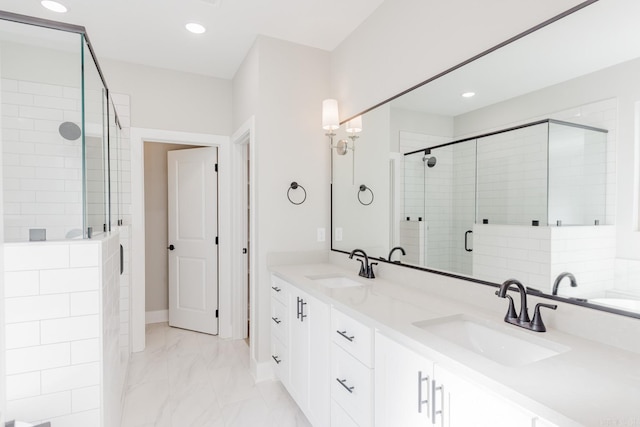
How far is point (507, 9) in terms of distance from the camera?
1.44 m

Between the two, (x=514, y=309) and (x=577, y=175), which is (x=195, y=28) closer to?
(x=577, y=175)

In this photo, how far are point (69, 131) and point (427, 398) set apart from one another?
201 cm

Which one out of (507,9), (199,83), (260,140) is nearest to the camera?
(507,9)

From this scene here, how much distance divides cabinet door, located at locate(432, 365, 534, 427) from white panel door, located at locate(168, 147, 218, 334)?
295 cm

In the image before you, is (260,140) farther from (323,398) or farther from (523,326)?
(523,326)

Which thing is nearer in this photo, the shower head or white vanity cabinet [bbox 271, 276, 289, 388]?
the shower head

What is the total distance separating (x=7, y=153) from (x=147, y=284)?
8.84 feet

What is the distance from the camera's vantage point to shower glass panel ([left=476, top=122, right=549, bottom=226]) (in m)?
1.33

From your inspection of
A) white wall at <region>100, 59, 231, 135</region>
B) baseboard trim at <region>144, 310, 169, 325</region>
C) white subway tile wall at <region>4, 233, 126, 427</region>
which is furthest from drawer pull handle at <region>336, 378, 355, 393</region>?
baseboard trim at <region>144, 310, 169, 325</region>

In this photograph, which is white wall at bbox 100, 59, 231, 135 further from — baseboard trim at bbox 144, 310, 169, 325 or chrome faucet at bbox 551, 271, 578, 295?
chrome faucet at bbox 551, 271, 578, 295

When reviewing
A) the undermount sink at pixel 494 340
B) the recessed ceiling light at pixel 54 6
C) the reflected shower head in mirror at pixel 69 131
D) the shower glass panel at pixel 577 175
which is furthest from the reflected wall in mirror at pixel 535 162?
the recessed ceiling light at pixel 54 6

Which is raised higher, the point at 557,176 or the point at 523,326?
the point at 557,176

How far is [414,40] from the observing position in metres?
1.97

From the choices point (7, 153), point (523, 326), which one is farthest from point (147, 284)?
point (523, 326)
